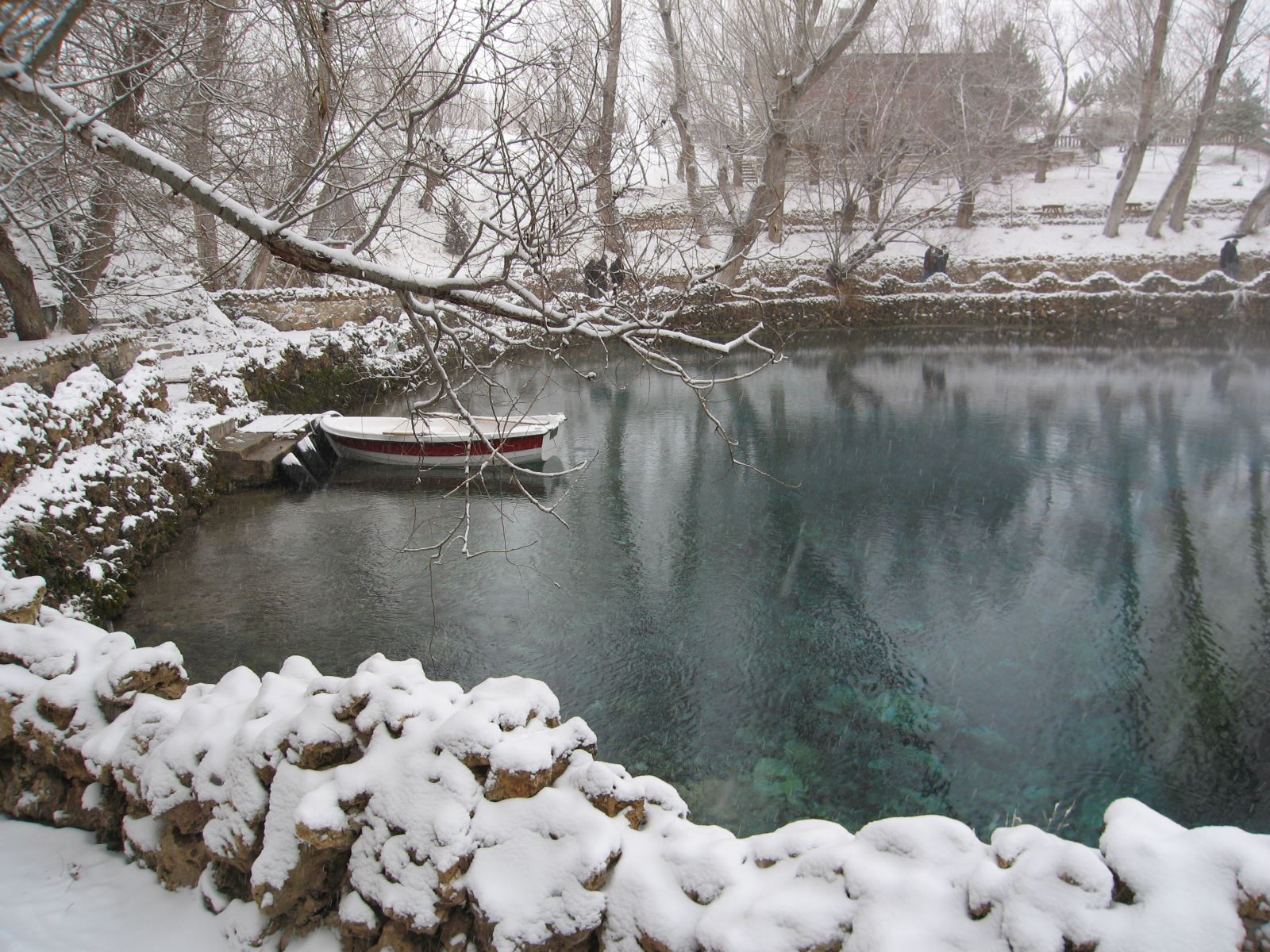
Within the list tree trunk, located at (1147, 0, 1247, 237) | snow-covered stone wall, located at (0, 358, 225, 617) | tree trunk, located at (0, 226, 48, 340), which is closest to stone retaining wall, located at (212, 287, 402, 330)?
tree trunk, located at (0, 226, 48, 340)

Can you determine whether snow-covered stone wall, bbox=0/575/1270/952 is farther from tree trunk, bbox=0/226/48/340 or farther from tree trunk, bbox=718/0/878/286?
tree trunk, bbox=718/0/878/286

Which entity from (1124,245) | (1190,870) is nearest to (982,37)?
(1124,245)

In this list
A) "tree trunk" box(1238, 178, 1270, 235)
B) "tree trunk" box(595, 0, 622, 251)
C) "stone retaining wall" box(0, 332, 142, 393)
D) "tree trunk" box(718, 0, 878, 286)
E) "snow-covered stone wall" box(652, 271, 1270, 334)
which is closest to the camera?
"tree trunk" box(595, 0, 622, 251)

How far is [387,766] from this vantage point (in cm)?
310

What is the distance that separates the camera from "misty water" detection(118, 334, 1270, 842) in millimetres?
5691

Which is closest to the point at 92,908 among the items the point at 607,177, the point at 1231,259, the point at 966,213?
the point at 607,177

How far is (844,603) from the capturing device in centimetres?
791

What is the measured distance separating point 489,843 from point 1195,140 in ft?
92.0

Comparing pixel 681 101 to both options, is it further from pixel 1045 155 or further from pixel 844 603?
pixel 844 603

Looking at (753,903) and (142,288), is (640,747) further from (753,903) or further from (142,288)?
(142,288)

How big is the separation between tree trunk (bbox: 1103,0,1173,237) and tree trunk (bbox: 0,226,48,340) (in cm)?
2627

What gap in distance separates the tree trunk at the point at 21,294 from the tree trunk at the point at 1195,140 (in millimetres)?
27311

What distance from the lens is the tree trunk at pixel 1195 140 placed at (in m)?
21.7

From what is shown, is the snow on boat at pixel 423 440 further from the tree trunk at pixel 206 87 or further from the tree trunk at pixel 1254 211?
the tree trunk at pixel 1254 211
